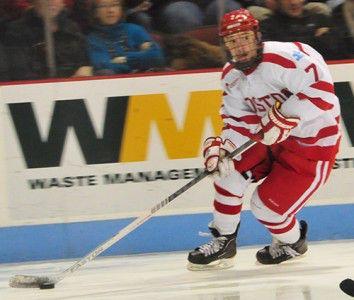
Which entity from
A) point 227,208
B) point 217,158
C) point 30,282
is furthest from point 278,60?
point 30,282

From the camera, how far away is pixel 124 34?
457 centimetres

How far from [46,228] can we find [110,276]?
0.62 m

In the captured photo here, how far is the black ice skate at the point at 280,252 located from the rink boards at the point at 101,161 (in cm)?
58

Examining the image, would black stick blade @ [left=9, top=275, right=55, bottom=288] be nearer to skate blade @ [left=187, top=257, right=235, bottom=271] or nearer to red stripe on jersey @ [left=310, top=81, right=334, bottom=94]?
skate blade @ [left=187, top=257, right=235, bottom=271]

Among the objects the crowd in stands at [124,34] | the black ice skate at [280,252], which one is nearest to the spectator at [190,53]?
the crowd in stands at [124,34]

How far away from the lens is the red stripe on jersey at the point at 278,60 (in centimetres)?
367

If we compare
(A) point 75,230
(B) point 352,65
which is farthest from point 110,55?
(B) point 352,65

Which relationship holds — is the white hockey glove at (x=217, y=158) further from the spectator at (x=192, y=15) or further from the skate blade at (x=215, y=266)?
the spectator at (x=192, y=15)

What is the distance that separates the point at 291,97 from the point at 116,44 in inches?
45.2

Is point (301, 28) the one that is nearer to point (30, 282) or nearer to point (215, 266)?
point (215, 266)

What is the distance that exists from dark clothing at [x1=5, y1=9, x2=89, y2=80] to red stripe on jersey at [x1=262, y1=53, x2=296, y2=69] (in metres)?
1.12

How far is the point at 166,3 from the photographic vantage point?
4574 mm

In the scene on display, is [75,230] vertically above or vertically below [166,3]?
below

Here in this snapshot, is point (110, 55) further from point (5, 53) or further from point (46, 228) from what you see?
point (46, 228)
